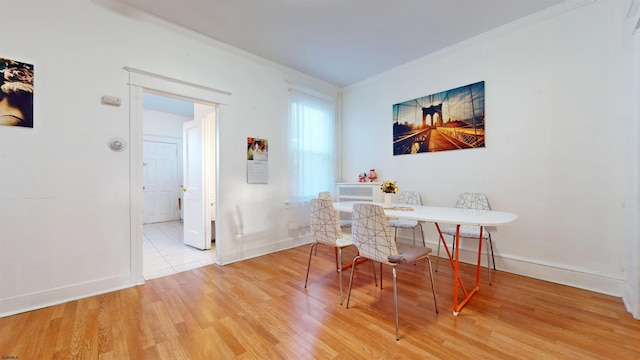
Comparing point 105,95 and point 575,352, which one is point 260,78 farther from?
point 575,352

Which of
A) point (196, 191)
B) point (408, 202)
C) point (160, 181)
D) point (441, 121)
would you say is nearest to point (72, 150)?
point (196, 191)

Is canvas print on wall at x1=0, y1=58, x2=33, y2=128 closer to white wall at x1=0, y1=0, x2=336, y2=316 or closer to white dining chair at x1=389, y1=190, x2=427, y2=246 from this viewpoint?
white wall at x1=0, y1=0, x2=336, y2=316

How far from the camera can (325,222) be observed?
2.39m

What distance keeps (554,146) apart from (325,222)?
2.55m

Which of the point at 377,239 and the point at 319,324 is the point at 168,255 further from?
the point at 377,239

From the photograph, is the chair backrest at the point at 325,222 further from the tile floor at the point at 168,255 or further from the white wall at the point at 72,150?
the white wall at the point at 72,150

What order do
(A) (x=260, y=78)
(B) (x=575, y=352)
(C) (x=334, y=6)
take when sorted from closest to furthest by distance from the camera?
(B) (x=575, y=352), (C) (x=334, y=6), (A) (x=260, y=78)

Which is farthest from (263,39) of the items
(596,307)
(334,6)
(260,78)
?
(596,307)

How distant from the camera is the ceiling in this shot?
8.22ft

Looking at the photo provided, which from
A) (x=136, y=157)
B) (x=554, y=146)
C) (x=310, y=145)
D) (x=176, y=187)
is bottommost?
(x=176, y=187)

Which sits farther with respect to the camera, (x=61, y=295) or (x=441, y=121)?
(x=441, y=121)

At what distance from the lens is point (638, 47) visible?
Answer: 75.9 inches

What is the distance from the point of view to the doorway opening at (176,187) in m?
3.51

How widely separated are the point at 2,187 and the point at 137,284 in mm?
1345
